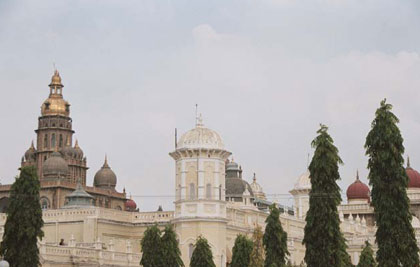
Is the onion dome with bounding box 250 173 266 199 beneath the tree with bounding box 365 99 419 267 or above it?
above

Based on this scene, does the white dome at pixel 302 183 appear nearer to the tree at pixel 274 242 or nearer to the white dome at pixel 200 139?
the white dome at pixel 200 139

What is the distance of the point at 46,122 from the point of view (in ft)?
451

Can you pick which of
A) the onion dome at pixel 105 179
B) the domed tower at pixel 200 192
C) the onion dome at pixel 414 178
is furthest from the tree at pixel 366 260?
the onion dome at pixel 105 179

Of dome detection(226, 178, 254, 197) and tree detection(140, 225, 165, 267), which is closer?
tree detection(140, 225, 165, 267)

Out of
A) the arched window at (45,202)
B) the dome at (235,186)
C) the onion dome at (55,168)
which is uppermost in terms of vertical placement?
the onion dome at (55,168)

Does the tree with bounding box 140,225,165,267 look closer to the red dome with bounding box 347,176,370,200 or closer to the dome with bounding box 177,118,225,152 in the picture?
the dome with bounding box 177,118,225,152

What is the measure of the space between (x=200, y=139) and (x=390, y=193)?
25981 mm

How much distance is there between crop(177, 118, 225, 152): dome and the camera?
2766 inches

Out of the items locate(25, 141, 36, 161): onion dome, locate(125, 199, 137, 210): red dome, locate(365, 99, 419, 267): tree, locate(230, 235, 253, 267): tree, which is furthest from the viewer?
locate(125, 199, 137, 210): red dome

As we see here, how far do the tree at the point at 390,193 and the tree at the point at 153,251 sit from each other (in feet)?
52.7

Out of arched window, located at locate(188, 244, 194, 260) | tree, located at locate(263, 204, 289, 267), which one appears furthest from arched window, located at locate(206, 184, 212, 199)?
tree, located at locate(263, 204, 289, 267)

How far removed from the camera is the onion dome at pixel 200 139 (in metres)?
70.3

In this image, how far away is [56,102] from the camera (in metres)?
137

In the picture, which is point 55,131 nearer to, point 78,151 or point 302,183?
point 78,151
